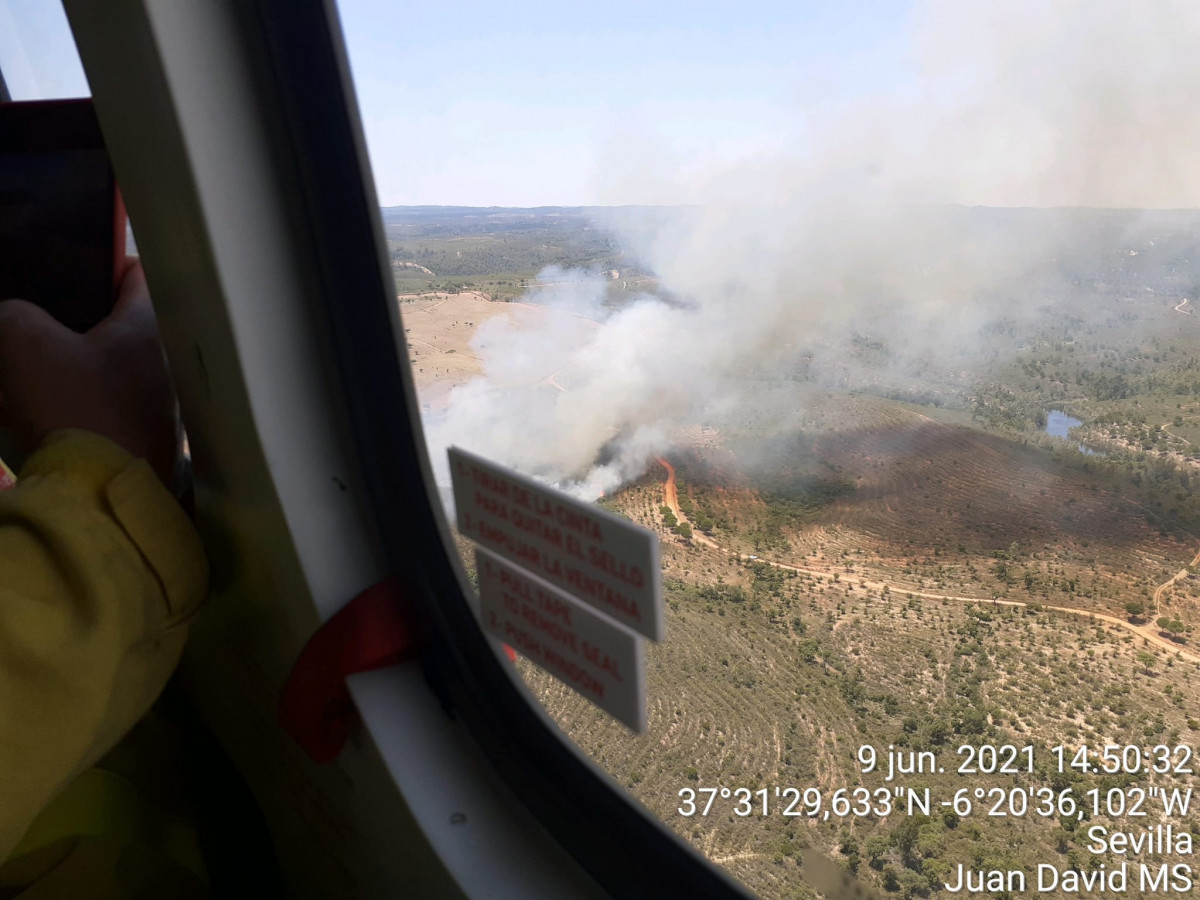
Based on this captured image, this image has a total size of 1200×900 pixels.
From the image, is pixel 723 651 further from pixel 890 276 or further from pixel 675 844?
pixel 890 276

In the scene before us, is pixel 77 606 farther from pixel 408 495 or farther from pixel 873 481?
pixel 873 481

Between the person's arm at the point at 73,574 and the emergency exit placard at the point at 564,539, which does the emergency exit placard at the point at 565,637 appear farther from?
the person's arm at the point at 73,574

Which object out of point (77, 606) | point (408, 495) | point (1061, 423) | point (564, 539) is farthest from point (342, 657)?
point (1061, 423)

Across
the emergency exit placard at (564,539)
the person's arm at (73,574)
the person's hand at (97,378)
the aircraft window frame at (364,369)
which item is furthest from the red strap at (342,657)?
the person's hand at (97,378)

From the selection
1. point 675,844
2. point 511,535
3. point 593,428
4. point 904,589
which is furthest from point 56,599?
point 904,589
